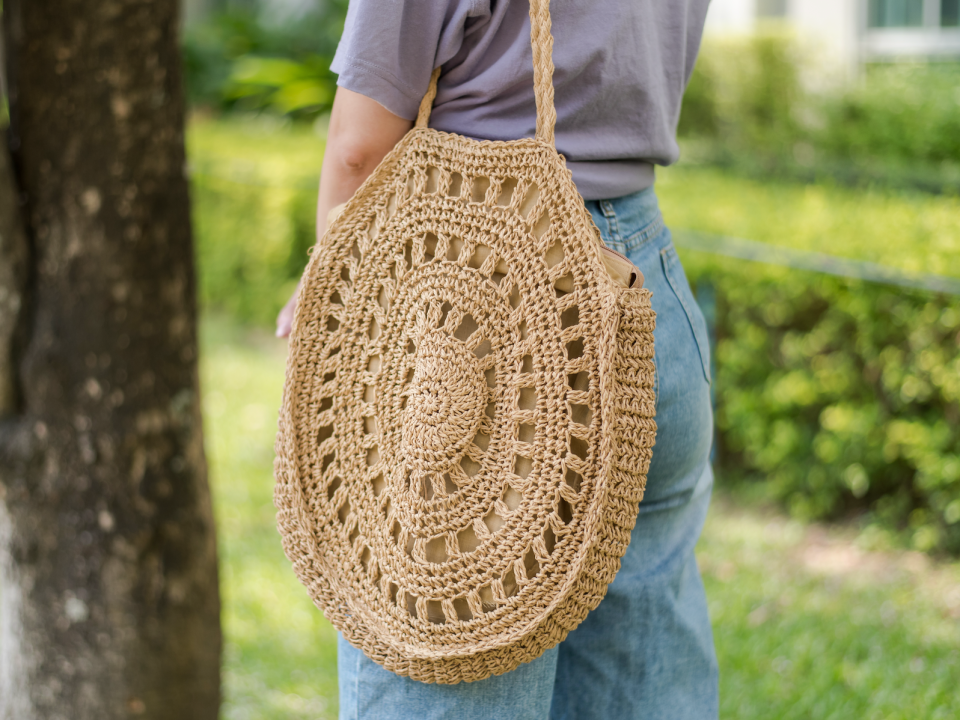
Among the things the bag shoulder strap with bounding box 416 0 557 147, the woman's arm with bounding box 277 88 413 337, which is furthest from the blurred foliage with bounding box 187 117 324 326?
the bag shoulder strap with bounding box 416 0 557 147

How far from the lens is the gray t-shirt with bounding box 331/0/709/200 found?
3.78 feet

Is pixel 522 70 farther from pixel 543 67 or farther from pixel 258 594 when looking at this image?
pixel 258 594

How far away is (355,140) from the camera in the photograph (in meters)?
1.26

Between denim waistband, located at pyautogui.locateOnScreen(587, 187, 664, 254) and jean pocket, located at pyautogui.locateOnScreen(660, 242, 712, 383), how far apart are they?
0.04 meters

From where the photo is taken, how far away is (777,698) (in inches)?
109

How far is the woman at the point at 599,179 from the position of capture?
1.18m

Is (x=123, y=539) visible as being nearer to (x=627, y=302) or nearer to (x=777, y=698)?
(x=627, y=302)

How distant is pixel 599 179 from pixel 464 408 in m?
0.38

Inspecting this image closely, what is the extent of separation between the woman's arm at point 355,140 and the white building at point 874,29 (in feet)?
27.8

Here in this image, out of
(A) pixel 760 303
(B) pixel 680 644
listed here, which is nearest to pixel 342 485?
(B) pixel 680 644

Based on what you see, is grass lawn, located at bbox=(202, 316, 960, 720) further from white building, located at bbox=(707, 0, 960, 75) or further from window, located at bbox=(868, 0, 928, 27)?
window, located at bbox=(868, 0, 928, 27)

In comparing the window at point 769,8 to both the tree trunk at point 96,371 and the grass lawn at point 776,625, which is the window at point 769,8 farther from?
the tree trunk at point 96,371

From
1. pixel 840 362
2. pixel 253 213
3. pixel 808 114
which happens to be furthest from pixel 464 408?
pixel 808 114

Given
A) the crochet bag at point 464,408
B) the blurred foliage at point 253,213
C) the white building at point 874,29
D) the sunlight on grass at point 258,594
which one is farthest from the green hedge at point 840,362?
the white building at point 874,29
